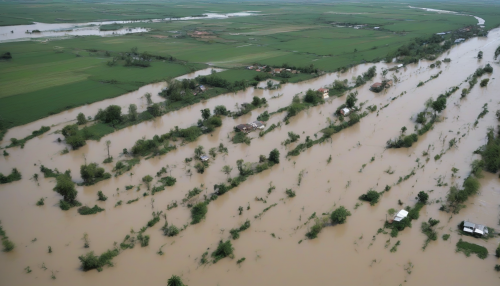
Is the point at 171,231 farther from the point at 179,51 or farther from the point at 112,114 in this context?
the point at 179,51

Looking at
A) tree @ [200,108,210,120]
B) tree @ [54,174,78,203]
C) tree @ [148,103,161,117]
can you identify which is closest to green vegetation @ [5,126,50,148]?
tree @ [148,103,161,117]

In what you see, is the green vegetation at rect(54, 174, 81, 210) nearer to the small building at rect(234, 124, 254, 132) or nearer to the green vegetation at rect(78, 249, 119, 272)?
the green vegetation at rect(78, 249, 119, 272)

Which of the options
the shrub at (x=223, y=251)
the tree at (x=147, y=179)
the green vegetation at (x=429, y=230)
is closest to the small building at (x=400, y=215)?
the green vegetation at (x=429, y=230)

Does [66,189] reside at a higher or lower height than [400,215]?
higher

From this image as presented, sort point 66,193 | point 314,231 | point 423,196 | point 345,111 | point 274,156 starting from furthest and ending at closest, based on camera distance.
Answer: point 345,111 → point 274,156 → point 66,193 → point 423,196 → point 314,231

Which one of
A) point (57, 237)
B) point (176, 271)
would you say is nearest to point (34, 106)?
point (57, 237)

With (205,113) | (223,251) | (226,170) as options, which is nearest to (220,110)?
(205,113)
